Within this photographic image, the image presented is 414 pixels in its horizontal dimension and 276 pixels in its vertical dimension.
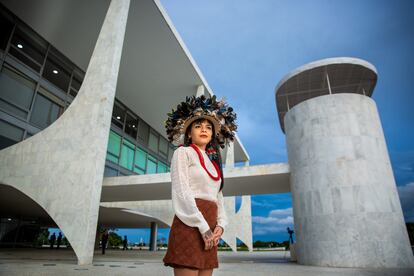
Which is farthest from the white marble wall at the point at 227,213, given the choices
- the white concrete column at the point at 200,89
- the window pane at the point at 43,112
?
the white concrete column at the point at 200,89

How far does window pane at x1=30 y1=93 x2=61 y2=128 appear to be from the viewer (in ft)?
50.1

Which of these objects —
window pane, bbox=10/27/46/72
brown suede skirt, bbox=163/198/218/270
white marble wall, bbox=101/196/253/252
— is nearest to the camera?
brown suede skirt, bbox=163/198/218/270

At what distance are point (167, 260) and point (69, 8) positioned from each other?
16.5m

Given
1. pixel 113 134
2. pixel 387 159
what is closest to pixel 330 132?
pixel 387 159

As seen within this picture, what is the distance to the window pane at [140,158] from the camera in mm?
22969

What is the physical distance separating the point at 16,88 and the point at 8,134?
103 inches

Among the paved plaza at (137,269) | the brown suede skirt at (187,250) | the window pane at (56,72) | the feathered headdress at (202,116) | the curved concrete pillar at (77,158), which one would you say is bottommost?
the paved plaza at (137,269)

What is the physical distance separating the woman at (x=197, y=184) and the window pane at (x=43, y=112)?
50.8 ft

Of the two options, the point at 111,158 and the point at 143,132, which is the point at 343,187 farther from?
the point at 143,132

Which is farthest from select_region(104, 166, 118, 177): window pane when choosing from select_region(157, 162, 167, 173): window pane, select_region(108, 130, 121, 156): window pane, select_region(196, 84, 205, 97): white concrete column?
select_region(196, 84, 205, 97): white concrete column

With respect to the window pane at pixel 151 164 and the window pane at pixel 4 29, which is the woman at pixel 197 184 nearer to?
the window pane at pixel 4 29

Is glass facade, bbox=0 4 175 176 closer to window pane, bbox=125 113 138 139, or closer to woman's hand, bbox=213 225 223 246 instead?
window pane, bbox=125 113 138 139

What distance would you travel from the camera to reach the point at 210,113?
2.73 m

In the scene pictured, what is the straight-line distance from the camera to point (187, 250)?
6.60 ft
